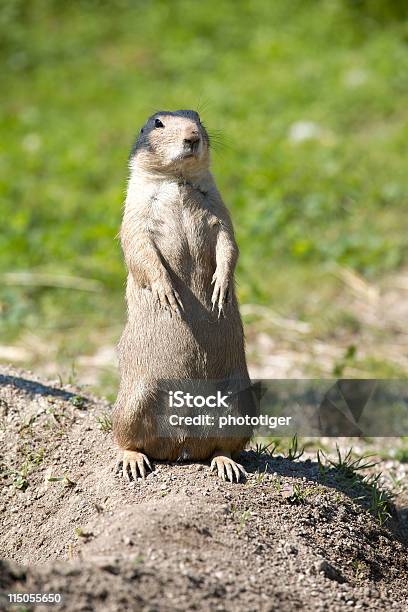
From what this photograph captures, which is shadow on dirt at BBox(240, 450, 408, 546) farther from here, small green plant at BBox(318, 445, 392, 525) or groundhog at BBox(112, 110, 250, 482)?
groundhog at BBox(112, 110, 250, 482)

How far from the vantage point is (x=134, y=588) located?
309 centimetres

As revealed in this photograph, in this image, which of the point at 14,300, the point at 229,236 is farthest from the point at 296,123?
the point at 229,236

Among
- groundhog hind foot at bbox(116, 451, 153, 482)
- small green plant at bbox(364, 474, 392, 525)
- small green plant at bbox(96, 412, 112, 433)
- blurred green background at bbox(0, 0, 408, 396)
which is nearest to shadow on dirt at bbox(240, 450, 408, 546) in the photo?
small green plant at bbox(364, 474, 392, 525)

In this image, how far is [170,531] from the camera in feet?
11.4

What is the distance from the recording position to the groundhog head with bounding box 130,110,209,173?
402cm

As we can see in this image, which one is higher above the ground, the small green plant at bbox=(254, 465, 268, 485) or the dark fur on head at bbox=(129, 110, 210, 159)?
the dark fur on head at bbox=(129, 110, 210, 159)

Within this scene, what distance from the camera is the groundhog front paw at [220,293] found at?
400 centimetres

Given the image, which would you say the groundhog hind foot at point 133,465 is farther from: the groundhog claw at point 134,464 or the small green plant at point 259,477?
the small green plant at point 259,477

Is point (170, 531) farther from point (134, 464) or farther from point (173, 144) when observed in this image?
point (173, 144)

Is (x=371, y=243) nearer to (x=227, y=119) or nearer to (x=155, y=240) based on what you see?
(x=227, y=119)

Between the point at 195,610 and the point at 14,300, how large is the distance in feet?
16.6

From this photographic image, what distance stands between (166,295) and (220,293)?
0.23 metres

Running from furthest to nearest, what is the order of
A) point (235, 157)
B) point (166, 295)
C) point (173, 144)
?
point (235, 157) → point (173, 144) → point (166, 295)

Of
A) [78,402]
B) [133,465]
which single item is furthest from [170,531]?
[78,402]
